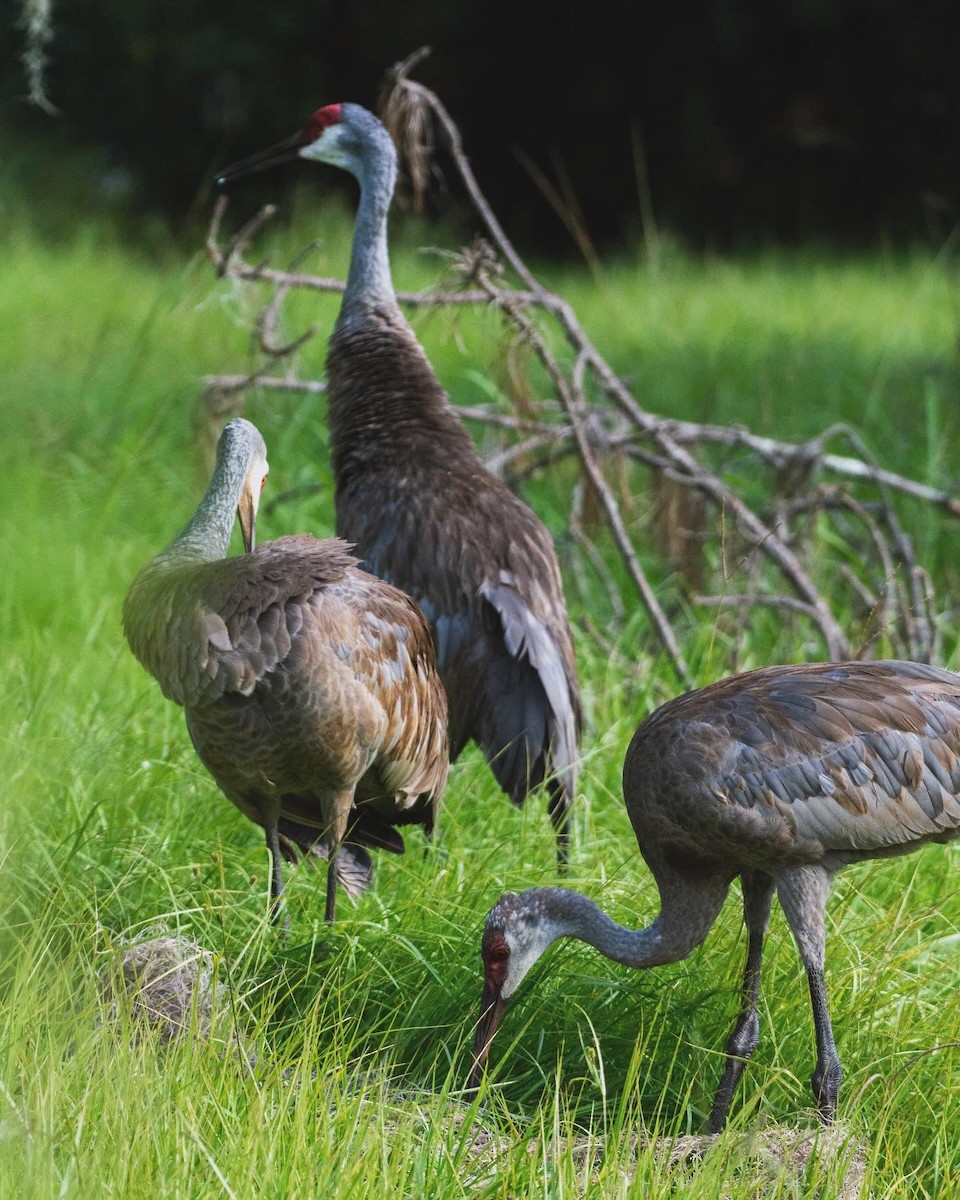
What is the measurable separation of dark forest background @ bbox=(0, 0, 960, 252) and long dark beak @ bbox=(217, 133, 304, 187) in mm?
6646

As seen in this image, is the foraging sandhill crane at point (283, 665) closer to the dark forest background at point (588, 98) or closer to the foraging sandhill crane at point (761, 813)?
the foraging sandhill crane at point (761, 813)

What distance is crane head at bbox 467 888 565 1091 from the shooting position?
303 cm

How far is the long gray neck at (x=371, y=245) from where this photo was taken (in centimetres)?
470

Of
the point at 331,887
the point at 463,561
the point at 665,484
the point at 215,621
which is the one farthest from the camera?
the point at 665,484

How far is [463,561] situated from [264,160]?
5.40 ft

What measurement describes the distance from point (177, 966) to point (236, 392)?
105 inches

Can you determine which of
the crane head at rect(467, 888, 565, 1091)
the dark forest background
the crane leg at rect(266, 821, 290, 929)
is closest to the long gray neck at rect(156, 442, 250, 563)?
the crane leg at rect(266, 821, 290, 929)

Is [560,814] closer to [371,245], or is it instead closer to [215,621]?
[215,621]

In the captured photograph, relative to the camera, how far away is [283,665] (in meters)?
3.18

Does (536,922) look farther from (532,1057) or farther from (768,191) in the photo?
(768,191)

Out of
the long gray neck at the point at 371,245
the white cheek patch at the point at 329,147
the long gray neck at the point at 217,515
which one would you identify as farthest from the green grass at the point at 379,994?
the long gray neck at the point at 217,515

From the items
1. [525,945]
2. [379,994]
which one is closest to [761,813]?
[525,945]

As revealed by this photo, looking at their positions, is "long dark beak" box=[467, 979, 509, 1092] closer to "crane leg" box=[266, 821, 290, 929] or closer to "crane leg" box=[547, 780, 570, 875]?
"crane leg" box=[266, 821, 290, 929]

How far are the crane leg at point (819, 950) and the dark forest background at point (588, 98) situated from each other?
30.2 feet
